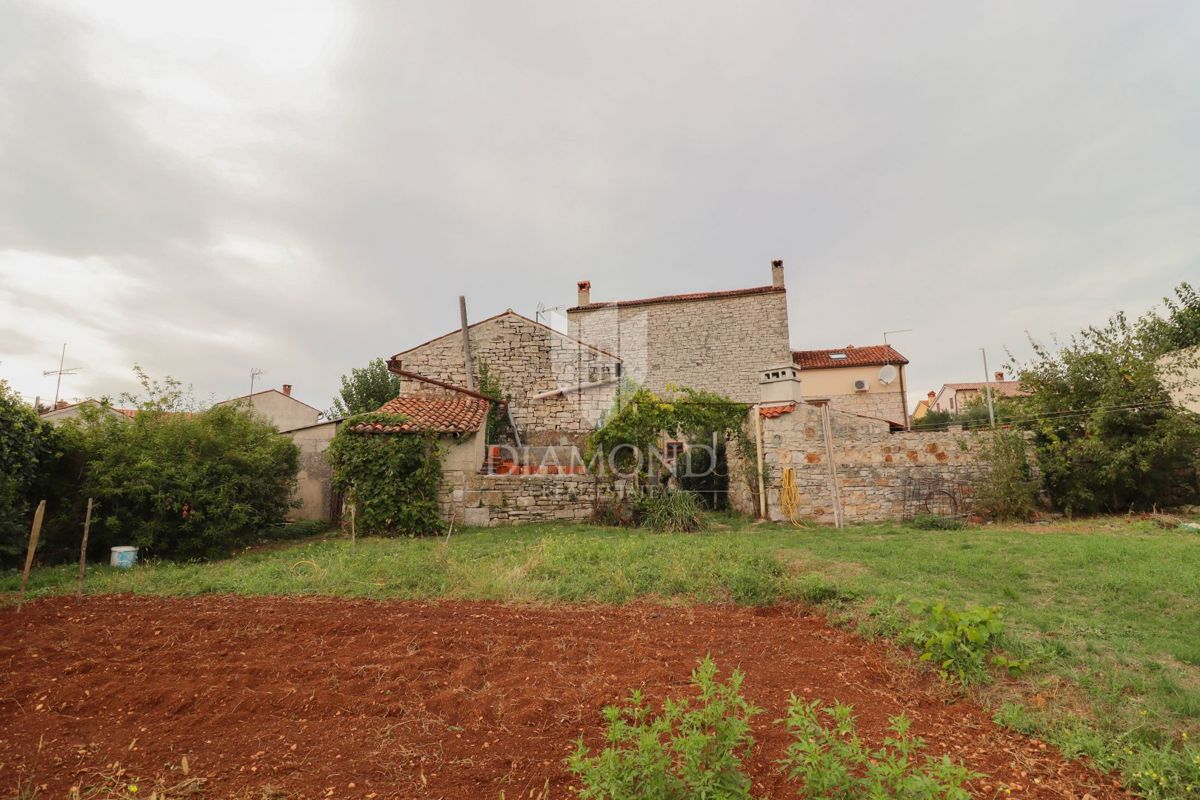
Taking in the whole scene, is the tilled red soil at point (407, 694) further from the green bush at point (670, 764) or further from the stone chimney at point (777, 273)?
the stone chimney at point (777, 273)

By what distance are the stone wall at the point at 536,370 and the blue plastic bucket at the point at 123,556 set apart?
33.9ft

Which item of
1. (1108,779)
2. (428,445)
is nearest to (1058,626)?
(1108,779)

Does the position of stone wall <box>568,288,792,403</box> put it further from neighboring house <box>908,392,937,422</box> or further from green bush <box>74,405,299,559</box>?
neighboring house <box>908,392,937,422</box>

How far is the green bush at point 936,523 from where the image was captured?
35.9 feet

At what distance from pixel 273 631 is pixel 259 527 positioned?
8086mm

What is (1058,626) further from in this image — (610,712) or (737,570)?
(610,712)

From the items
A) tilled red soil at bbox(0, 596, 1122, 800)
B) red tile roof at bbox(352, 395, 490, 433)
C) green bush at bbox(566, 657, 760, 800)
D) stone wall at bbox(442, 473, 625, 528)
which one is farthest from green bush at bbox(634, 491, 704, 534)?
green bush at bbox(566, 657, 760, 800)

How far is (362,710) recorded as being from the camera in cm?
355

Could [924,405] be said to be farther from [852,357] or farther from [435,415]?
[435,415]

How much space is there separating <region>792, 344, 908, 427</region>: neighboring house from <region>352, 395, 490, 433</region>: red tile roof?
14.2m

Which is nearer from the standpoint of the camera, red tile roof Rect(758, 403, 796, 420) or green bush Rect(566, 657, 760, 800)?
green bush Rect(566, 657, 760, 800)

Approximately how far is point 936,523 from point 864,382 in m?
13.9

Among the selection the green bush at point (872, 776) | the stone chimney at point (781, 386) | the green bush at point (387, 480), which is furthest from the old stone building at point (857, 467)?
the green bush at point (872, 776)

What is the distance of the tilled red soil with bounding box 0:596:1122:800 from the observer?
2.88 meters
